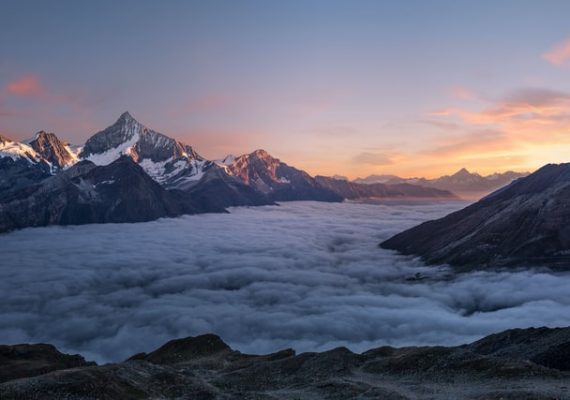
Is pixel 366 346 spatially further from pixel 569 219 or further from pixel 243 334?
pixel 569 219

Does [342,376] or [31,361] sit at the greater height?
[342,376]

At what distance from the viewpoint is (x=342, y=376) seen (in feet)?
228

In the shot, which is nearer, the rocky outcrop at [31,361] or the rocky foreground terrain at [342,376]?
the rocky foreground terrain at [342,376]

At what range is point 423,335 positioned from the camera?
140 metres

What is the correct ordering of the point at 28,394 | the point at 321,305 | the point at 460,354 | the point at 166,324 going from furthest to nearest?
the point at 321,305 → the point at 166,324 → the point at 460,354 → the point at 28,394

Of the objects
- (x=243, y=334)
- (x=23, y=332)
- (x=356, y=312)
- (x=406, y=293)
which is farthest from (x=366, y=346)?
(x=23, y=332)

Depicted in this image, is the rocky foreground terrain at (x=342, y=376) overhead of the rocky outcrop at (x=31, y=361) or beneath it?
A: overhead

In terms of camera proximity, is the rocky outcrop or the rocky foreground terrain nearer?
the rocky foreground terrain

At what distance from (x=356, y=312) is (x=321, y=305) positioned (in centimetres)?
1878

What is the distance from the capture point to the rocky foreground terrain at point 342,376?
52375 mm

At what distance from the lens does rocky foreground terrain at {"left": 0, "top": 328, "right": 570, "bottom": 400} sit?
52.4 metres

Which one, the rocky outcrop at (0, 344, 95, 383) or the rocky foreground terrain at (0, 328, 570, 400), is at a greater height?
the rocky foreground terrain at (0, 328, 570, 400)

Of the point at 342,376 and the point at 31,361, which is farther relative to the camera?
the point at 31,361

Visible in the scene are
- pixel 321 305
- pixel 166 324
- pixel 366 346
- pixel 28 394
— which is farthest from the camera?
pixel 321 305
